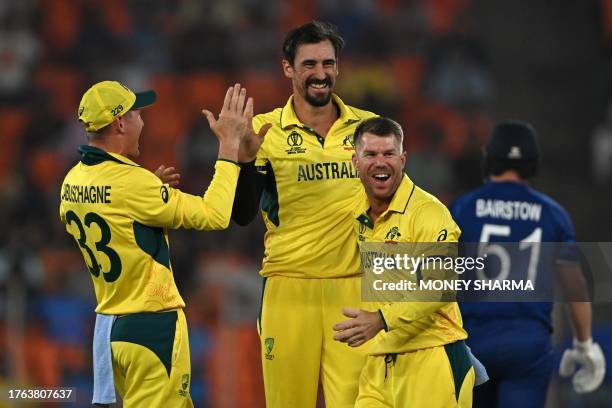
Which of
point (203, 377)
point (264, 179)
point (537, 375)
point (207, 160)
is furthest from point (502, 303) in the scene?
point (207, 160)

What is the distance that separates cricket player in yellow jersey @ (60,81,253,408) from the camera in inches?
222

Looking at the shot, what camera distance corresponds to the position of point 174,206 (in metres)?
5.65

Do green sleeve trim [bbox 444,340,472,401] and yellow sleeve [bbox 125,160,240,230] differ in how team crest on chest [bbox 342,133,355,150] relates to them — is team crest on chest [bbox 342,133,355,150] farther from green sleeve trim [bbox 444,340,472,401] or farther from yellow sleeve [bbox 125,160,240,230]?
green sleeve trim [bbox 444,340,472,401]

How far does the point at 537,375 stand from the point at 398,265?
1.58 m

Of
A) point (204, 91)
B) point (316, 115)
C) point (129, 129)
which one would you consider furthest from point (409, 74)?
point (129, 129)

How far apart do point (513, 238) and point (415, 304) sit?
1477 millimetres

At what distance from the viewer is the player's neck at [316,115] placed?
6340 millimetres

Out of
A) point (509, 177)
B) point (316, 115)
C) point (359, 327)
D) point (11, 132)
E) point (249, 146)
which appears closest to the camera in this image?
point (359, 327)

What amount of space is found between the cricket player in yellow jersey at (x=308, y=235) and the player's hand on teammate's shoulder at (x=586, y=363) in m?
1.62

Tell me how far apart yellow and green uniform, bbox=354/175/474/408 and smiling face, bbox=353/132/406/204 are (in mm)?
59

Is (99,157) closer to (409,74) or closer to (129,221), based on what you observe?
(129,221)

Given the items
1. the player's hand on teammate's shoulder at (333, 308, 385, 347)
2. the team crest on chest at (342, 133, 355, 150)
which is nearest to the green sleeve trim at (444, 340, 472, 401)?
the player's hand on teammate's shoulder at (333, 308, 385, 347)

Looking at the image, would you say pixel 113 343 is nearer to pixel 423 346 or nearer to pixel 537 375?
pixel 423 346

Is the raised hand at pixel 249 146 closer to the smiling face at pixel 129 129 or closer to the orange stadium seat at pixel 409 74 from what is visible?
the smiling face at pixel 129 129
